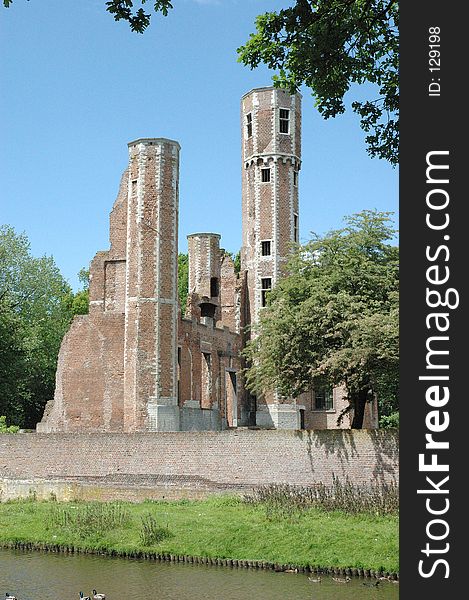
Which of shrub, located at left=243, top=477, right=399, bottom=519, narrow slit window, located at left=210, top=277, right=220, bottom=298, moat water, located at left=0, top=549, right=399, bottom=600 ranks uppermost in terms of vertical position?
narrow slit window, located at left=210, top=277, right=220, bottom=298

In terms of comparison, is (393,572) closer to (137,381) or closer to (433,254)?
(433,254)

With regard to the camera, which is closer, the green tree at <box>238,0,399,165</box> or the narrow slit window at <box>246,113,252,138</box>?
the green tree at <box>238,0,399,165</box>

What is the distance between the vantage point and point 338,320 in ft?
84.8

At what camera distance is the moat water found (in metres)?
16.8

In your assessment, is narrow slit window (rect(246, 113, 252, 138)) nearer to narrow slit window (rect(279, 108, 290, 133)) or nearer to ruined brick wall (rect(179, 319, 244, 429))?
narrow slit window (rect(279, 108, 290, 133))

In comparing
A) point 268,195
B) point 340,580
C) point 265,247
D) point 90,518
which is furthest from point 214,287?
point 340,580

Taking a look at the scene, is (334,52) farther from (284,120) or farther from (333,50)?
(284,120)

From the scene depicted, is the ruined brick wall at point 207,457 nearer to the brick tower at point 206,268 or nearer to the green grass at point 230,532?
the green grass at point 230,532

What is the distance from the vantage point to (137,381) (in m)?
33.5

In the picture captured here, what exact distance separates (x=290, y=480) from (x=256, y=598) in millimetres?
9979

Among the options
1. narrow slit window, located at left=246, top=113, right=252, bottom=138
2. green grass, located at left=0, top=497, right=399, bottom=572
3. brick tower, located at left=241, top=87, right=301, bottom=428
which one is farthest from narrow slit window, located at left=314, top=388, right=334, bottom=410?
green grass, located at left=0, top=497, right=399, bottom=572

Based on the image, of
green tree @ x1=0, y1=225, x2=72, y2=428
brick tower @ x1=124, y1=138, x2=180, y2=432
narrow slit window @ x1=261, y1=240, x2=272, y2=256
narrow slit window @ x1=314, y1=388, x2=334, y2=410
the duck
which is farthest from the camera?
green tree @ x1=0, y1=225, x2=72, y2=428

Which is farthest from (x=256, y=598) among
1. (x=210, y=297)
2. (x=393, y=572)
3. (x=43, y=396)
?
(x=43, y=396)

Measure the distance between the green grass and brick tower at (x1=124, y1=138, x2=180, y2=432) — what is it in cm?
778
